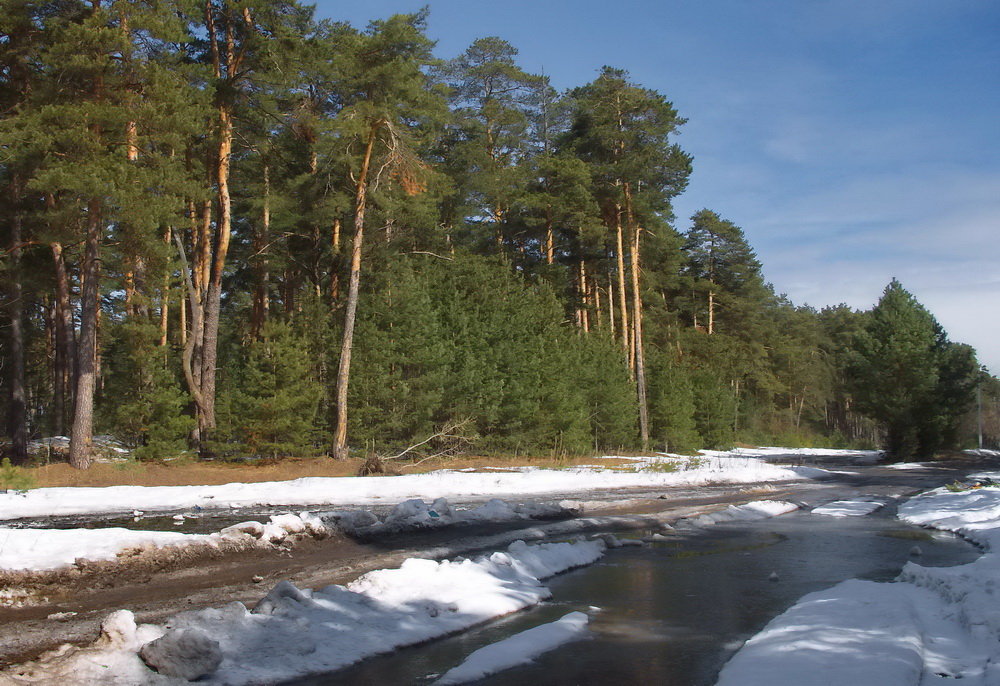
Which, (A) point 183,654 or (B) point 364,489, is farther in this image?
(B) point 364,489

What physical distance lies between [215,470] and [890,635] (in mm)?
19960

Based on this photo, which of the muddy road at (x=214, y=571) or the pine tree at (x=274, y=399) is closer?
the muddy road at (x=214, y=571)

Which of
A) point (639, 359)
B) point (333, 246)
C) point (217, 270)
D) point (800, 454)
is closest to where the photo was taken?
point (217, 270)

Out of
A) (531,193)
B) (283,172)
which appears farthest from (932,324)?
(283,172)

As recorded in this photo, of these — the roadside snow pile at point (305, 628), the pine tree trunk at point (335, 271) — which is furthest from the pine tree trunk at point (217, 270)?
the roadside snow pile at point (305, 628)

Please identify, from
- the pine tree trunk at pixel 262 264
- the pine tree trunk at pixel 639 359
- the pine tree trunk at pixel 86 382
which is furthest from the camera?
Answer: the pine tree trunk at pixel 639 359

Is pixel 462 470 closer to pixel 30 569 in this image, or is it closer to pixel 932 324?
pixel 30 569

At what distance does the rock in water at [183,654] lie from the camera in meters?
5.79

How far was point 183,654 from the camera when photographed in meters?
5.86

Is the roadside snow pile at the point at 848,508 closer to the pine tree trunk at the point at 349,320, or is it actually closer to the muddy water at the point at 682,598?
the muddy water at the point at 682,598

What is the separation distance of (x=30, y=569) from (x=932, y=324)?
155ft

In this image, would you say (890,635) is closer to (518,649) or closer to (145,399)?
(518,649)

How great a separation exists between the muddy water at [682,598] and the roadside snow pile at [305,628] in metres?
0.28

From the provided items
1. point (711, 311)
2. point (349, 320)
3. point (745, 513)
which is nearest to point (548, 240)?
point (349, 320)
